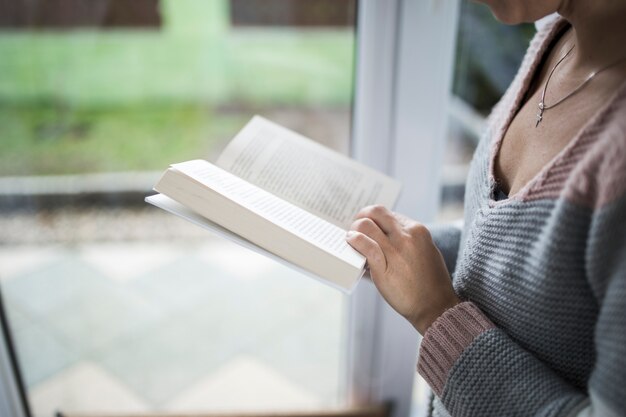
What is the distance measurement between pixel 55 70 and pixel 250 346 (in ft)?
3.06

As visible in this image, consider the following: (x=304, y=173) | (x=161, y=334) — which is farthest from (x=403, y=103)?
(x=161, y=334)

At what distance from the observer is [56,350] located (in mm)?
1465

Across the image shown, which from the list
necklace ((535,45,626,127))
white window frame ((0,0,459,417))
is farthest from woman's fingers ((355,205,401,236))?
white window frame ((0,0,459,417))

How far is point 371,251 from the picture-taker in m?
0.73

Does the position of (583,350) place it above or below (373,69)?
below

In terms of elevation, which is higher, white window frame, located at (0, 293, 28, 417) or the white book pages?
the white book pages

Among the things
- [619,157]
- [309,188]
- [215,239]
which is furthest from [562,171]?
[215,239]

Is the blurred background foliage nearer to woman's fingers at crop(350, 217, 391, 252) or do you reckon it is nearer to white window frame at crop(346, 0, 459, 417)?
white window frame at crop(346, 0, 459, 417)

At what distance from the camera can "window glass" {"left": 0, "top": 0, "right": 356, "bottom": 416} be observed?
1.31 m

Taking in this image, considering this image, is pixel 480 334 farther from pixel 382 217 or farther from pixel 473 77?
pixel 473 77

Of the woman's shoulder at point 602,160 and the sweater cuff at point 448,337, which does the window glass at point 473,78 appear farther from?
the woman's shoulder at point 602,160

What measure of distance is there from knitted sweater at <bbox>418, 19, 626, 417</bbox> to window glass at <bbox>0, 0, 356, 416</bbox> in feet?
2.12

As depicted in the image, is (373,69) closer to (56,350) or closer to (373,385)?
(373,385)

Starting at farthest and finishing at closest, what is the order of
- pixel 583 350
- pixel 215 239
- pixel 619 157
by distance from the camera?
pixel 215 239, pixel 583 350, pixel 619 157
